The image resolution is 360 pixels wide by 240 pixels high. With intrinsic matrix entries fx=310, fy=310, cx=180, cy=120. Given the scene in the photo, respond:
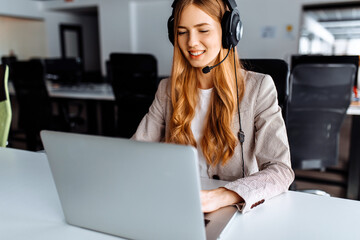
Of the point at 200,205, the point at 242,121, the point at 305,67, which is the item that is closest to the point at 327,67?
the point at 305,67

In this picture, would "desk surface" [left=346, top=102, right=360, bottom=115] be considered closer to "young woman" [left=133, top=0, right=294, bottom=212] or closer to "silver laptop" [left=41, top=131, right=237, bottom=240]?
"young woman" [left=133, top=0, right=294, bottom=212]

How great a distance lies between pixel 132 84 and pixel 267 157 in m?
1.89

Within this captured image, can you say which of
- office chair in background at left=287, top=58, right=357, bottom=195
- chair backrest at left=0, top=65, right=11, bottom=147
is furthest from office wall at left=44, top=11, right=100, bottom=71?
office chair in background at left=287, top=58, right=357, bottom=195

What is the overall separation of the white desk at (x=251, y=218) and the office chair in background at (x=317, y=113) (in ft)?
4.20

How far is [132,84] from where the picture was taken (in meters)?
2.66

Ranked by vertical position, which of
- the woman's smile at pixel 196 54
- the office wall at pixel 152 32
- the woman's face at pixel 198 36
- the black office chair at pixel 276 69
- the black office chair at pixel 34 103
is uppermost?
the office wall at pixel 152 32

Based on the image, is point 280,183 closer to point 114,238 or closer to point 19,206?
point 114,238

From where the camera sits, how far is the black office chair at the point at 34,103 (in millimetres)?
3117

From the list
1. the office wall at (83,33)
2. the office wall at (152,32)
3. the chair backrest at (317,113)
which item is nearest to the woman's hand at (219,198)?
the chair backrest at (317,113)

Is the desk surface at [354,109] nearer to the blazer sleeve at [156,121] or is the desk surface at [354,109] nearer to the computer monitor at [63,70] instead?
the blazer sleeve at [156,121]

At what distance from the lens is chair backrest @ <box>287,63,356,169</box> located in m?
1.99

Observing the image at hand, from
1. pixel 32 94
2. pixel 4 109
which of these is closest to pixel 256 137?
pixel 4 109

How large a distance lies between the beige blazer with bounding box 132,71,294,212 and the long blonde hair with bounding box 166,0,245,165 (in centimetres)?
3

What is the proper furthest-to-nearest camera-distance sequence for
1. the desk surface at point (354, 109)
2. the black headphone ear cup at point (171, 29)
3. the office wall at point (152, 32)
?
the office wall at point (152, 32) < the desk surface at point (354, 109) < the black headphone ear cup at point (171, 29)
